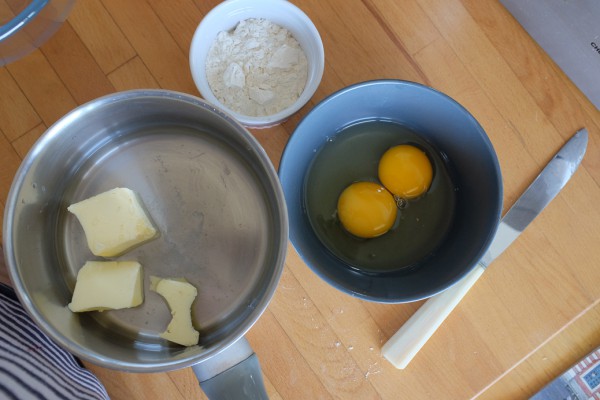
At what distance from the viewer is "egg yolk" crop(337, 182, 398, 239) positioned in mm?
672

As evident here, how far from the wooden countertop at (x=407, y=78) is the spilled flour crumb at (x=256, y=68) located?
0.04 m

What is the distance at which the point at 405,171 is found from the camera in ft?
2.23

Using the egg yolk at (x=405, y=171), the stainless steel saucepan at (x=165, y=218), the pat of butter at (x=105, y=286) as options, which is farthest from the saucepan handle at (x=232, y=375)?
the egg yolk at (x=405, y=171)

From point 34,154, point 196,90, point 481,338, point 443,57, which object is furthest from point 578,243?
point 34,154

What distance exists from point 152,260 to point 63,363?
0.57 feet

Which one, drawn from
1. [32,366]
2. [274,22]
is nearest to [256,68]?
[274,22]

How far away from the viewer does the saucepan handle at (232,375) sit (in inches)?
24.5

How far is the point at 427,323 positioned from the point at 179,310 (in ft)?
1.07

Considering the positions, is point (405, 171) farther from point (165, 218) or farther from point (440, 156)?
point (165, 218)

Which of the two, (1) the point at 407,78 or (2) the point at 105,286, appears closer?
(2) the point at 105,286

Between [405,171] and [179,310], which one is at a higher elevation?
[405,171]

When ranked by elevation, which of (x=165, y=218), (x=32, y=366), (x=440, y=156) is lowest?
(x=32, y=366)

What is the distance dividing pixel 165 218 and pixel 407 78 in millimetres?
390

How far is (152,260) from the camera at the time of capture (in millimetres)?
681
